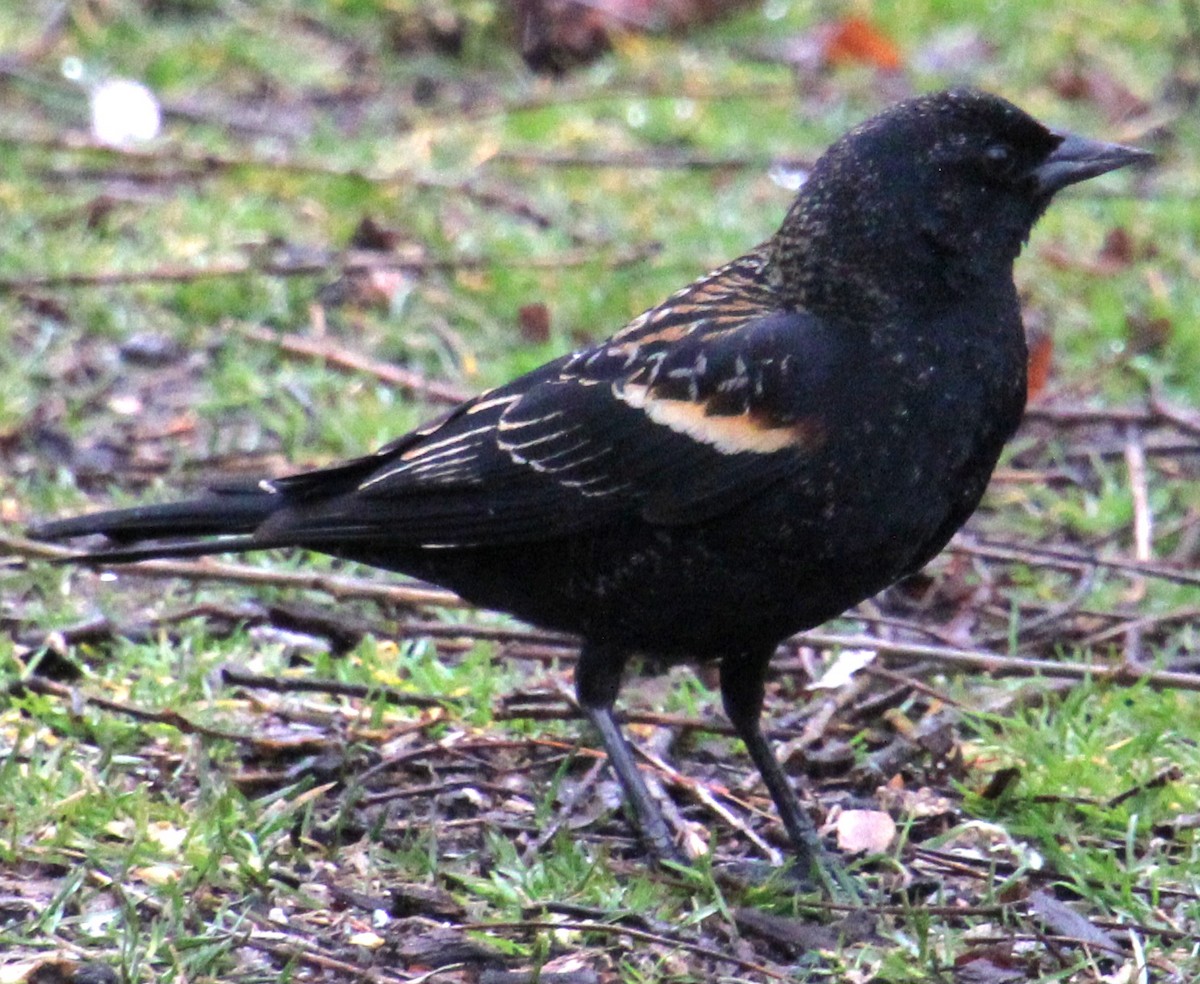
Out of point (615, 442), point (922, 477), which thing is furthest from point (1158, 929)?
point (615, 442)

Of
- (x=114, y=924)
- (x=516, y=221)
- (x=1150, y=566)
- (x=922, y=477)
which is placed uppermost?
(x=516, y=221)

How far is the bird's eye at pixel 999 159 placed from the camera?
3.90 meters

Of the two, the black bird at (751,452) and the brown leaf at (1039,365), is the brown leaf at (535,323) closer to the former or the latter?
the brown leaf at (1039,365)

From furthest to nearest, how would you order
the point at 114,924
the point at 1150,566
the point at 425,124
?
1. the point at 425,124
2. the point at 1150,566
3. the point at 114,924

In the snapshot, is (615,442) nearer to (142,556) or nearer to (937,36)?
(142,556)

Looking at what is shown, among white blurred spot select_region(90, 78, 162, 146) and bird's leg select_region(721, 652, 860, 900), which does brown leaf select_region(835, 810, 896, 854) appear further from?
white blurred spot select_region(90, 78, 162, 146)

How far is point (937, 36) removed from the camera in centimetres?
895

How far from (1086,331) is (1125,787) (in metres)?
2.81

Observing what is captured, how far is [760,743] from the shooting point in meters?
4.04

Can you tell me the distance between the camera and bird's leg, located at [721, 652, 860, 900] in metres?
3.94

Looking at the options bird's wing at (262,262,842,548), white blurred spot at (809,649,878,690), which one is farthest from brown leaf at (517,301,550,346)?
bird's wing at (262,262,842,548)

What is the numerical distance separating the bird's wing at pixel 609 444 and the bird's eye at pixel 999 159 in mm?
484

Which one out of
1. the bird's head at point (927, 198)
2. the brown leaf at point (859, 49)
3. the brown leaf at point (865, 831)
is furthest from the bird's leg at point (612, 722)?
the brown leaf at point (859, 49)

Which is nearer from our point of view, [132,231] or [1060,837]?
[1060,837]
